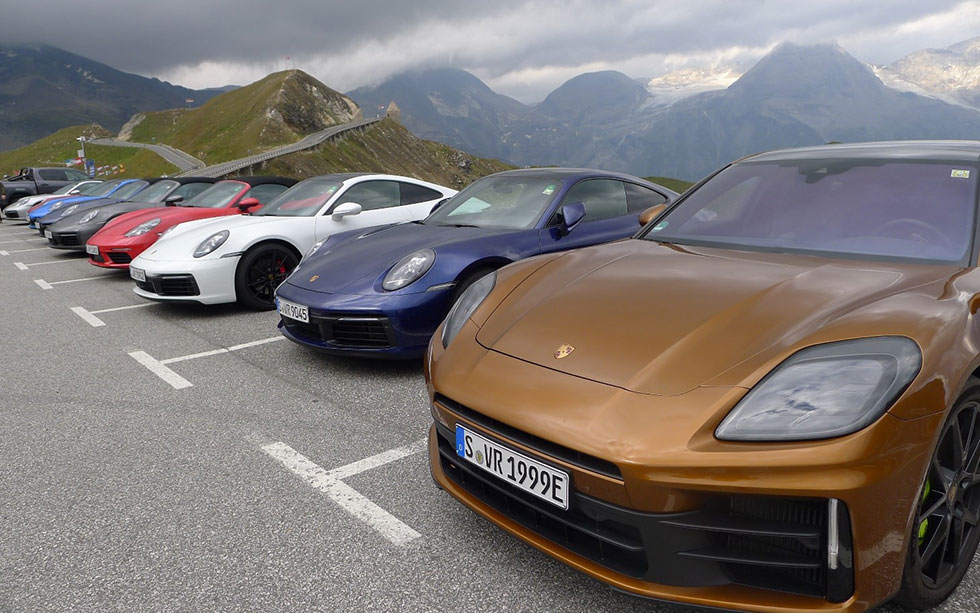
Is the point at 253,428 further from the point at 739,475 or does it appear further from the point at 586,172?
the point at 586,172

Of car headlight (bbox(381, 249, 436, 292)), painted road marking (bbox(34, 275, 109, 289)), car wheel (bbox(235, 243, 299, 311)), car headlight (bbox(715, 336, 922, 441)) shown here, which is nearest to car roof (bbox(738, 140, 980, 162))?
car headlight (bbox(715, 336, 922, 441))

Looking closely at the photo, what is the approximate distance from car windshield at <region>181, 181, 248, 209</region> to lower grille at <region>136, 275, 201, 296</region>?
8.37 ft

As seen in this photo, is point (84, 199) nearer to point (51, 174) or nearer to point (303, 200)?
point (303, 200)

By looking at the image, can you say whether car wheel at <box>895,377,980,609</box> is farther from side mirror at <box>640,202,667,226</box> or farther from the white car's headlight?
the white car's headlight

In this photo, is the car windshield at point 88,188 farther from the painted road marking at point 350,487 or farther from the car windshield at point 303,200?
the painted road marking at point 350,487

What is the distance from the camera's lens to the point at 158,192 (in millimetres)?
11461

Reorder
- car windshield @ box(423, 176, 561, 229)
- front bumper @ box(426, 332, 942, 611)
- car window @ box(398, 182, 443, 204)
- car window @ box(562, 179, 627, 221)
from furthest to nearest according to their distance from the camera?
car window @ box(398, 182, 443, 204) → car window @ box(562, 179, 627, 221) → car windshield @ box(423, 176, 561, 229) → front bumper @ box(426, 332, 942, 611)

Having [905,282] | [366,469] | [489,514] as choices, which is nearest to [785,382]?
[905,282]

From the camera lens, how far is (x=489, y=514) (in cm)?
204

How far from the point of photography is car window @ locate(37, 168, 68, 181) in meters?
22.2

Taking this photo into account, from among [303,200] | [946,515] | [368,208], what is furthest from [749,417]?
[303,200]

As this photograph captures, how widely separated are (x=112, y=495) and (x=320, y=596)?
4.22ft

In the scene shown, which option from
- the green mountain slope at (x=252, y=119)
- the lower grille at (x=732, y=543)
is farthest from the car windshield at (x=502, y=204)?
the green mountain slope at (x=252, y=119)

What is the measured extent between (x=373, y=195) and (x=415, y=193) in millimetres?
515
